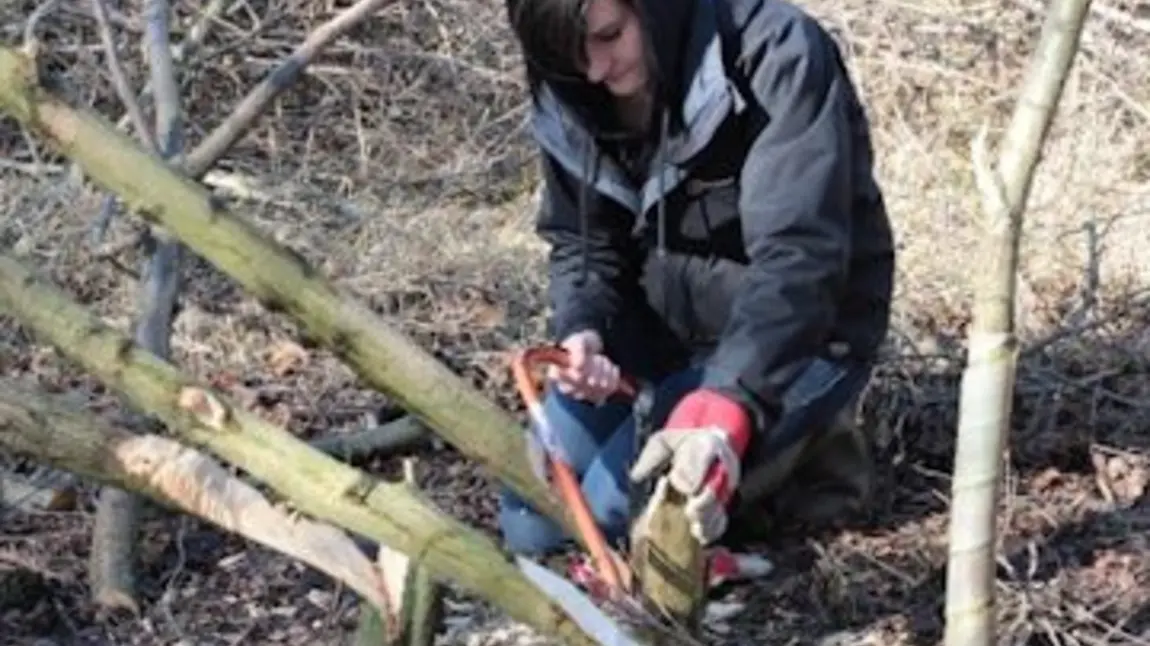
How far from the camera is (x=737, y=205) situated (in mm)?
2920

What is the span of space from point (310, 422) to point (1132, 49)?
2082mm

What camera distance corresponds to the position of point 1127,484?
3.13 metres

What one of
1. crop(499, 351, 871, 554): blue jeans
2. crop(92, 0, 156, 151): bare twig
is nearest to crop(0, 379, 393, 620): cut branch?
crop(499, 351, 871, 554): blue jeans

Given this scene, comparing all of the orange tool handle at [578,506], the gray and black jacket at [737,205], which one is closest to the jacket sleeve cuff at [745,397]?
the gray and black jacket at [737,205]

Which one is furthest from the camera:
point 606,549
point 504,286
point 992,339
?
point 504,286

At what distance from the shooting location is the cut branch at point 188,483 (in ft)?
6.71

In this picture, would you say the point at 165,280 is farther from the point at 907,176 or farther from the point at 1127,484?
the point at 907,176

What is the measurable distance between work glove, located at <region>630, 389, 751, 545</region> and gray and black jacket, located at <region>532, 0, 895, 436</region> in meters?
0.05

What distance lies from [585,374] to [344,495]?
30.2 inches

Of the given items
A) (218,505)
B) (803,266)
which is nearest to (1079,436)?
(803,266)

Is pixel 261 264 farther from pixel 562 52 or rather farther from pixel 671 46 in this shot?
pixel 671 46

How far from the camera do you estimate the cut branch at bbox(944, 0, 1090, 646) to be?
161 cm


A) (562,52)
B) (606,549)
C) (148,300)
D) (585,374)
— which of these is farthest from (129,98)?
(606,549)

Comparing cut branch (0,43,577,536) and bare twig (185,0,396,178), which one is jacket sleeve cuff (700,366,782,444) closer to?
cut branch (0,43,577,536)
